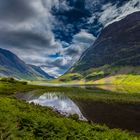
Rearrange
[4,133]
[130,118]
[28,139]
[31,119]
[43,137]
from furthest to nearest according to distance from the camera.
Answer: [130,118], [31,119], [43,137], [28,139], [4,133]

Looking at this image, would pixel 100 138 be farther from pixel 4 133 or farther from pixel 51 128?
pixel 4 133

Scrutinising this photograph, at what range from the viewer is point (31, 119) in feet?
119

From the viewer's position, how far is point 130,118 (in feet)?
231

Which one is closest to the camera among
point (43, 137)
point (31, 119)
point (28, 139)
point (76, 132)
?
point (28, 139)

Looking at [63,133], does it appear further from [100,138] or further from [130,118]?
Answer: [130,118]

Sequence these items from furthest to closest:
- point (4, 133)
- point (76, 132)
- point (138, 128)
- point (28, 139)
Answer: point (138, 128) < point (76, 132) < point (28, 139) < point (4, 133)

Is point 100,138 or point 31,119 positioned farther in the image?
point 31,119

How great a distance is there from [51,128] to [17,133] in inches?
339

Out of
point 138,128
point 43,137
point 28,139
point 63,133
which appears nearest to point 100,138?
point 63,133

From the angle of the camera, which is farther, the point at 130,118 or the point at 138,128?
the point at 130,118

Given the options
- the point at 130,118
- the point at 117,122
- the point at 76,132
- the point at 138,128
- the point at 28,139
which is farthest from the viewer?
the point at 130,118

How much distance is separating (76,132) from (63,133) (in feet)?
7.28

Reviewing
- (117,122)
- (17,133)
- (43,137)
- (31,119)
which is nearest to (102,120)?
(117,122)

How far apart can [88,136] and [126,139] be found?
4.08 meters
